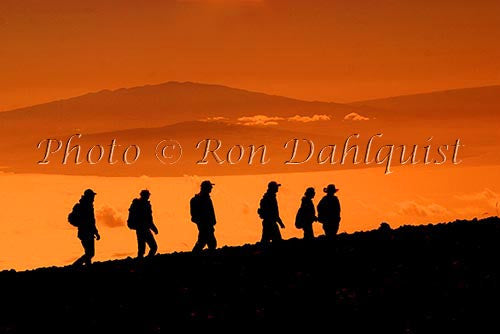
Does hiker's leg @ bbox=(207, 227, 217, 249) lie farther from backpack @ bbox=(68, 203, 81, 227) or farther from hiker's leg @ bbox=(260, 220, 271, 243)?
backpack @ bbox=(68, 203, 81, 227)

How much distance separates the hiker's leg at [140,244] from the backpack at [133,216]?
31 cm

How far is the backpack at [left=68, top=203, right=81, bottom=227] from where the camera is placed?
31391 millimetres

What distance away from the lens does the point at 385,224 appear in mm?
37500

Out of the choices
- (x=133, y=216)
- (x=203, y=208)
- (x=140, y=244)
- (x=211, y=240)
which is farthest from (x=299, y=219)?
(x=133, y=216)

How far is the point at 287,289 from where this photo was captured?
25.9 metres

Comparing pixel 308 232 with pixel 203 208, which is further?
pixel 308 232

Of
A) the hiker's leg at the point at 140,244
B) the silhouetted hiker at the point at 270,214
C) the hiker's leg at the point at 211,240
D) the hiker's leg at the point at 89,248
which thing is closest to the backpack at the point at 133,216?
the hiker's leg at the point at 140,244

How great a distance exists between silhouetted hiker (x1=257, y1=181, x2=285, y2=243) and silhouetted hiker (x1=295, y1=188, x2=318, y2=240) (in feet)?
2.07

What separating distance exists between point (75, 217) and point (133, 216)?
66.5 inches

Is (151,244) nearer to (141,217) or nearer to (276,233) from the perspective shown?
(141,217)

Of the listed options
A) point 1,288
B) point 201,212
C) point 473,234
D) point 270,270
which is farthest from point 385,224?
point 1,288

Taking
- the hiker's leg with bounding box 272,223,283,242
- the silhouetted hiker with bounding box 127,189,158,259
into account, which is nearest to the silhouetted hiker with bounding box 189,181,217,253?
the silhouetted hiker with bounding box 127,189,158,259

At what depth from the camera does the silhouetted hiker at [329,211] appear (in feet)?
111

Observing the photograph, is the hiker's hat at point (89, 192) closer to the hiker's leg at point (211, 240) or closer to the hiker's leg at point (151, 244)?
the hiker's leg at point (151, 244)
